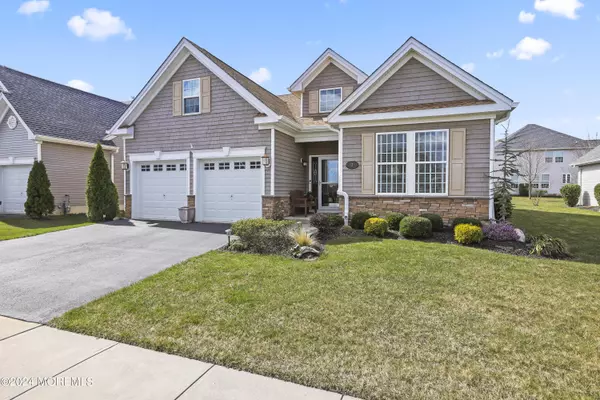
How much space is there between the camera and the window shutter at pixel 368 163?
10.5 m

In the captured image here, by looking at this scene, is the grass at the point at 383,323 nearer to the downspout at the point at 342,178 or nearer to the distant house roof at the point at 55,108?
the downspout at the point at 342,178

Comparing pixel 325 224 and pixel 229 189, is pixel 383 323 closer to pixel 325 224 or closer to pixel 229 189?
pixel 325 224

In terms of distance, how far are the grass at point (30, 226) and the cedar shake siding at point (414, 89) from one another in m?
11.1

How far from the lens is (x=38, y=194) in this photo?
47.0ft

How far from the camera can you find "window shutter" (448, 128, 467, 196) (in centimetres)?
955

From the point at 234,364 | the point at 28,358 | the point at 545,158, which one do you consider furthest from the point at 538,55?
the point at 545,158

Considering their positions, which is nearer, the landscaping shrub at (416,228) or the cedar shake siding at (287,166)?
the landscaping shrub at (416,228)

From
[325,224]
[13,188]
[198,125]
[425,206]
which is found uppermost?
[198,125]

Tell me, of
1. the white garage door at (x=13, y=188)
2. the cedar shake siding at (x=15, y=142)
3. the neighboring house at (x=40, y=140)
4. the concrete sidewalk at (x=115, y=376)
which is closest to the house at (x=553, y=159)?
the neighboring house at (x=40, y=140)

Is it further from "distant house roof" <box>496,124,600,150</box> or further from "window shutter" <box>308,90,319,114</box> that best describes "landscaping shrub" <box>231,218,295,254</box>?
"distant house roof" <box>496,124,600,150</box>

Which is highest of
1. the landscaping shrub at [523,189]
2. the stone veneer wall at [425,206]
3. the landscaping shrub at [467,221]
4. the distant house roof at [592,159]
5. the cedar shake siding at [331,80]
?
the cedar shake siding at [331,80]

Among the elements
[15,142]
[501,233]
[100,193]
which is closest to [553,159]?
[501,233]

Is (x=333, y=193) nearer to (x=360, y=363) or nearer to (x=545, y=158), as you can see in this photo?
(x=360, y=363)

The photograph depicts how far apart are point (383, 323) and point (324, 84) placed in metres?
12.2
